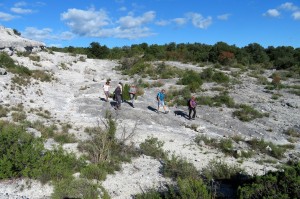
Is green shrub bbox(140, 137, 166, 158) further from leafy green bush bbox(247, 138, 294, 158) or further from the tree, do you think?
the tree

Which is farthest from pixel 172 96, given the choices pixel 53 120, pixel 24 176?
pixel 24 176

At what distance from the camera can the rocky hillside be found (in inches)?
465

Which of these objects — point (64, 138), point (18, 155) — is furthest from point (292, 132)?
point (18, 155)

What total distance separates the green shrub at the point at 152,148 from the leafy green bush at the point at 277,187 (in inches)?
233

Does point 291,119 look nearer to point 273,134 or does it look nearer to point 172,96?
point 273,134

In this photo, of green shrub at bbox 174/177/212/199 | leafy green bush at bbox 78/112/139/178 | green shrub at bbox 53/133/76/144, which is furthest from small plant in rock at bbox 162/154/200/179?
green shrub at bbox 53/133/76/144

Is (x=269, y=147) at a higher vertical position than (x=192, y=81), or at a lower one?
lower

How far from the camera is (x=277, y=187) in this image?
25.3 feet

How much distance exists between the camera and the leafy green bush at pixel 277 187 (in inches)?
291

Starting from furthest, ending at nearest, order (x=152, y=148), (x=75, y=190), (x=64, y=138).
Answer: (x=64, y=138) → (x=152, y=148) → (x=75, y=190)

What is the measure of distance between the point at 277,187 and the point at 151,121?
12315 mm

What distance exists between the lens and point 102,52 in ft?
209

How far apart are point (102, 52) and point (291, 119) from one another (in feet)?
157

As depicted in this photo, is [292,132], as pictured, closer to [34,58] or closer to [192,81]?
[192,81]
